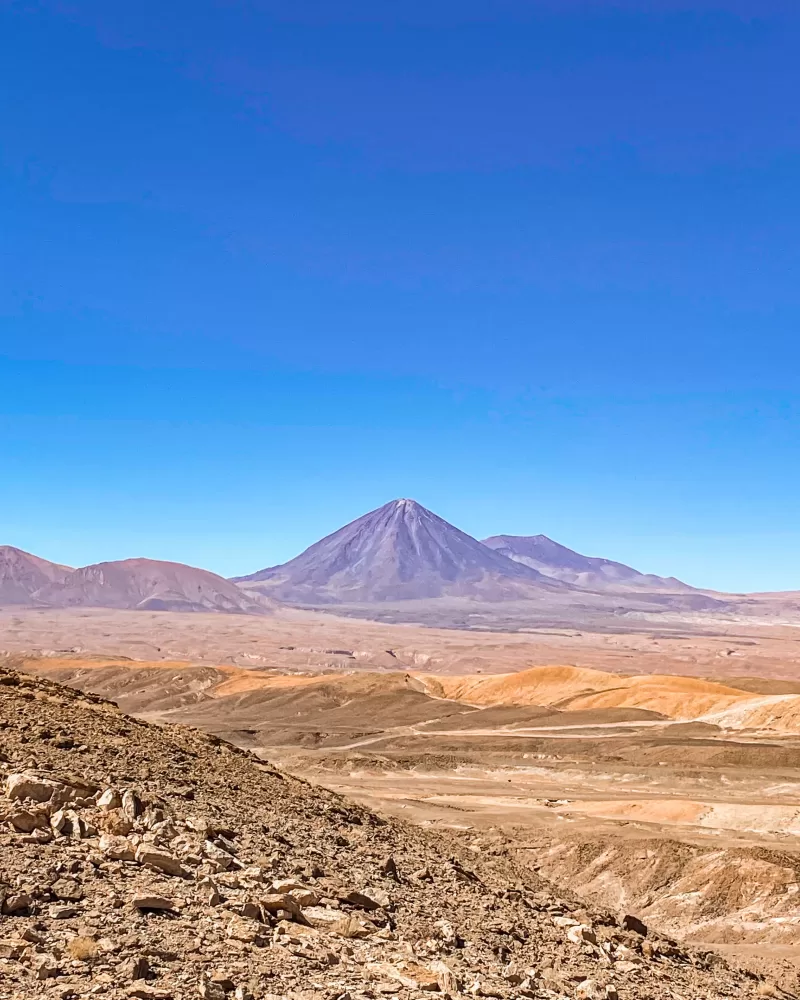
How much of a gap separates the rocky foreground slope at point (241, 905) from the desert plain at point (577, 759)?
28.4 ft

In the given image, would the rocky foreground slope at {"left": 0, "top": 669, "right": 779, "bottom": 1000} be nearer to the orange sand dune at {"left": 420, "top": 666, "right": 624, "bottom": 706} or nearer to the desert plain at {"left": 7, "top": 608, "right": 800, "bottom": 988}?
the desert plain at {"left": 7, "top": 608, "right": 800, "bottom": 988}

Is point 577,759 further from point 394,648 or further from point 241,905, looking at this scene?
point 394,648

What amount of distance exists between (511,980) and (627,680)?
6905cm

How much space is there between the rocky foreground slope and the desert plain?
8653 millimetres

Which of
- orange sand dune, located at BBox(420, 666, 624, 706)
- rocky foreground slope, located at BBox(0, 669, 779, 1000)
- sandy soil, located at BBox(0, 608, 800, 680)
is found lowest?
sandy soil, located at BBox(0, 608, 800, 680)

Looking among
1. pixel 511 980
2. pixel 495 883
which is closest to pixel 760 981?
pixel 495 883

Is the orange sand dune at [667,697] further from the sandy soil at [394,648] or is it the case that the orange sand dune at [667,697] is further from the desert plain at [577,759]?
the sandy soil at [394,648]

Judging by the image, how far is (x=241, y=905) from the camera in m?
8.13

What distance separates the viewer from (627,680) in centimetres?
7375

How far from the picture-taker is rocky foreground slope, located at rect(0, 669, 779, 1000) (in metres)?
6.79

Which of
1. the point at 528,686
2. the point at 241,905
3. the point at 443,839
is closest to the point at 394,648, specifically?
the point at 528,686

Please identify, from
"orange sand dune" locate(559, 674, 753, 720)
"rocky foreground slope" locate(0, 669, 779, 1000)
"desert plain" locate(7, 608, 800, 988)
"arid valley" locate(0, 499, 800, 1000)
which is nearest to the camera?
"rocky foreground slope" locate(0, 669, 779, 1000)

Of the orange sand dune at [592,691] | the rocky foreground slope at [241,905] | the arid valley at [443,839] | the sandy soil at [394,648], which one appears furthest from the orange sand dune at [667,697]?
the rocky foreground slope at [241,905]

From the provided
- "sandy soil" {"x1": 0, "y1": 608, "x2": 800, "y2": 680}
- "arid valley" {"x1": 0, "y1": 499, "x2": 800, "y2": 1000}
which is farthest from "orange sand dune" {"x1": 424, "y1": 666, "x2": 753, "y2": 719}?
"sandy soil" {"x1": 0, "y1": 608, "x2": 800, "y2": 680}
